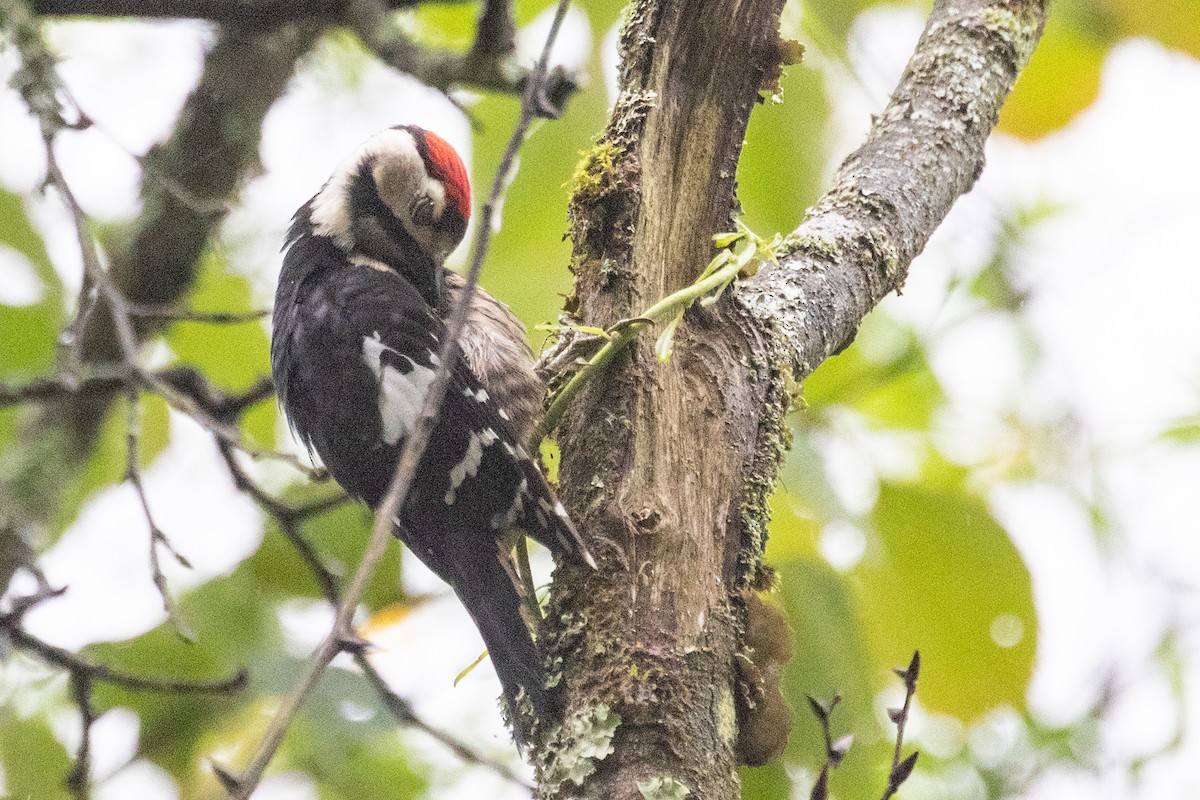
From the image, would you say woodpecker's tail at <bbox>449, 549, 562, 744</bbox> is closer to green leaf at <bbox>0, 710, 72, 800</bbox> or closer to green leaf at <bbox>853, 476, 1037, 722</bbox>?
green leaf at <bbox>853, 476, 1037, 722</bbox>

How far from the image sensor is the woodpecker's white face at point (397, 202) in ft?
7.47

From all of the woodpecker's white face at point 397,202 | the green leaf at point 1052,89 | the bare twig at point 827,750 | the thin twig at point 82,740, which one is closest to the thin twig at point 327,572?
the thin twig at point 82,740

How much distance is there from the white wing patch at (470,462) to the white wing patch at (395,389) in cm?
11

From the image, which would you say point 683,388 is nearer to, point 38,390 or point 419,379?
point 419,379

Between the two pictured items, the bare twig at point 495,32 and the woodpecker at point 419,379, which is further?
the bare twig at point 495,32

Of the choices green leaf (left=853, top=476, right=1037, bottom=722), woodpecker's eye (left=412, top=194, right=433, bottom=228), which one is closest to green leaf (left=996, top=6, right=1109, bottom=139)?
green leaf (left=853, top=476, right=1037, bottom=722)

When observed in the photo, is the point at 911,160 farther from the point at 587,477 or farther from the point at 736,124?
the point at 587,477

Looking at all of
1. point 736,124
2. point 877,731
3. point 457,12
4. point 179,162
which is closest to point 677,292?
point 736,124

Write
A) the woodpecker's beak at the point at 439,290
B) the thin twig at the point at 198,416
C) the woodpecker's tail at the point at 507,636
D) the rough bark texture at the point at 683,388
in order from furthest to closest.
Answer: the woodpecker's beak at the point at 439,290 → the thin twig at the point at 198,416 → the woodpecker's tail at the point at 507,636 → the rough bark texture at the point at 683,388

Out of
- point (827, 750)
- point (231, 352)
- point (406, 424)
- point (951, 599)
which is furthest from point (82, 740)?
point (951, 599)

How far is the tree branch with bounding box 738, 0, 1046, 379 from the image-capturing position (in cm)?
162

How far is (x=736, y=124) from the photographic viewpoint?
56.6 inches

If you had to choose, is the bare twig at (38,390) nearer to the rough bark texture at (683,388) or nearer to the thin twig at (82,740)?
the thin twig at (82,740)

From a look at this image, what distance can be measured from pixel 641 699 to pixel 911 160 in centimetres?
111
